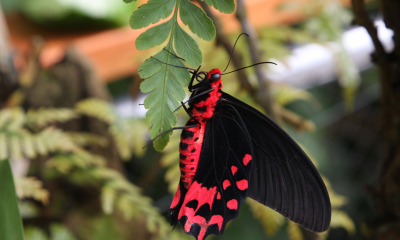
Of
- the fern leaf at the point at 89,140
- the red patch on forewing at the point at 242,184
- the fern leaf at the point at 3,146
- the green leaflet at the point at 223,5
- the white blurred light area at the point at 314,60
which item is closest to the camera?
the green leaflet at the point at 223,5

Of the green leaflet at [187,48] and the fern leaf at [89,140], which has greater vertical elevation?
the green leaflet at [187,48]

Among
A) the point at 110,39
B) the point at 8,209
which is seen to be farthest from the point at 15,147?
the point at 110,39

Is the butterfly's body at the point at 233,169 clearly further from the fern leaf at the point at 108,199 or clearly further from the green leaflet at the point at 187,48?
the fern leaf at the point at 108,199

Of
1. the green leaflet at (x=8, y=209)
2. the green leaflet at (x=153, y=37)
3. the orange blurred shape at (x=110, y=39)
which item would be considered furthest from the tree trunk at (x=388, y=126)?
the orange blurred shape at (x=110, y=39)

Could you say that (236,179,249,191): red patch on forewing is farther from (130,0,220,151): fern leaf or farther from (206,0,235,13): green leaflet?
(206,0,235,13): green leaflet

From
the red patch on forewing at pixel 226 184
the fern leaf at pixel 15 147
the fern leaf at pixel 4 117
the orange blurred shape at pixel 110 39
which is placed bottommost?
the red patch on forewing at pixel 226 184

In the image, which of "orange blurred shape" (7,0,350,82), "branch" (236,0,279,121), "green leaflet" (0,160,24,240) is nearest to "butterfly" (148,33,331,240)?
"green leaflet" (0,160,24,240)

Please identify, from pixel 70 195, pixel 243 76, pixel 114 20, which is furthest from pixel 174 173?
pixel 114 20
